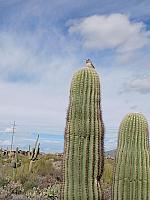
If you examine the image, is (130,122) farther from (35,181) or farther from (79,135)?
(35,181)

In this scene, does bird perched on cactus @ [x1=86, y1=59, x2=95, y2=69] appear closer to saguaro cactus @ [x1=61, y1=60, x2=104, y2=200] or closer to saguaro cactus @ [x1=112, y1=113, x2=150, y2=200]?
saguaro cactus @ [x1=61, y1=60, x2=104, y2=200]

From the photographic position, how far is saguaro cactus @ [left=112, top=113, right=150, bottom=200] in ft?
19.9

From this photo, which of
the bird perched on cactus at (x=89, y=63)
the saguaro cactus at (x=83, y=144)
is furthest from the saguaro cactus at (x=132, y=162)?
the bird perched on cactus at (x=89, y=63)

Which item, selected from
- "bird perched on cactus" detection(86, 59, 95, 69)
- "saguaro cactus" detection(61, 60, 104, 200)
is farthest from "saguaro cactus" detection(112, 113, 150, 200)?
"bird perched on cactus" detection(86, 59, 95, 69)

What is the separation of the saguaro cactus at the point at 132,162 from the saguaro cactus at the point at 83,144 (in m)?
0.26

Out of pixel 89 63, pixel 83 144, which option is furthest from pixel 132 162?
pixel 89 63

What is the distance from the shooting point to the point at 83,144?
6.10m

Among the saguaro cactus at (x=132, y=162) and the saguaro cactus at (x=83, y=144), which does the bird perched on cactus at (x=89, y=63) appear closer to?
the saguaro cactus at (x=83, y=144)

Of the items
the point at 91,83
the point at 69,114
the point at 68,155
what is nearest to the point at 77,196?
the point at 68,155

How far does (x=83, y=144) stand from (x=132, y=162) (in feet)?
2.21

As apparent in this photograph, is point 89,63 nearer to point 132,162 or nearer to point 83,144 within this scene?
point 83,144

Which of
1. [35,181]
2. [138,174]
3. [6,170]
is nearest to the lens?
[138,174]

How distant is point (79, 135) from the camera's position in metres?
6.15

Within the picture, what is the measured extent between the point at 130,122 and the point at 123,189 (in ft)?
2.88
